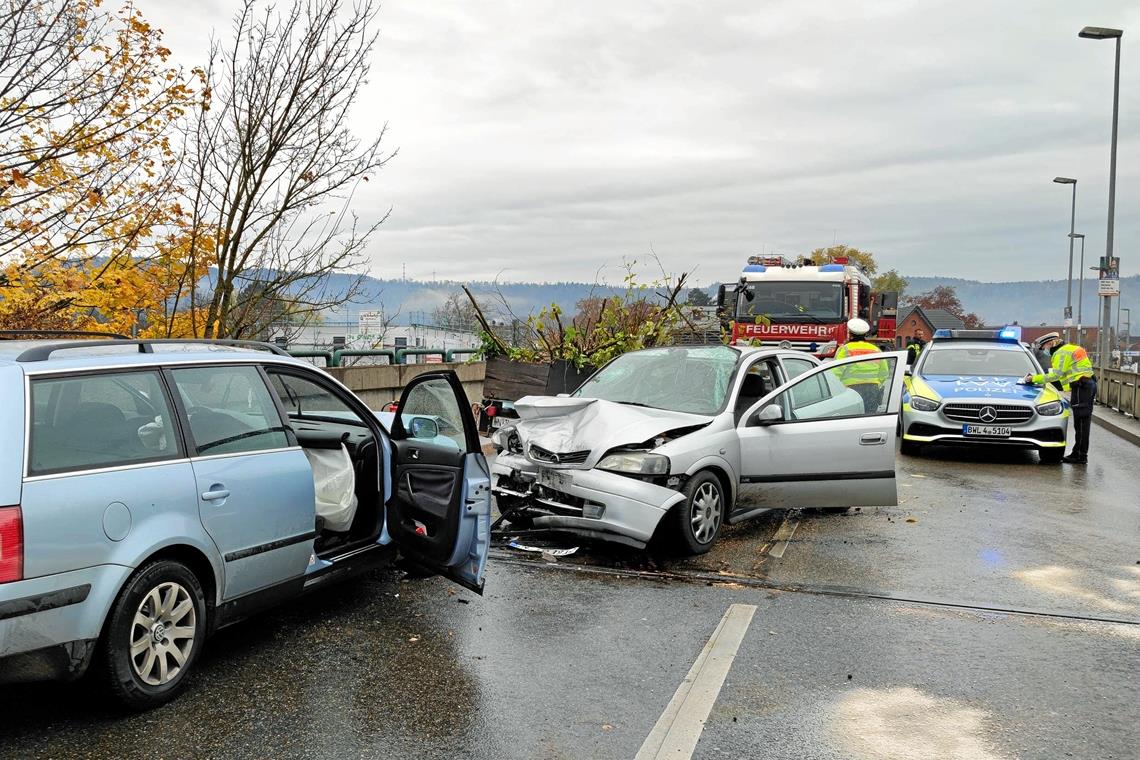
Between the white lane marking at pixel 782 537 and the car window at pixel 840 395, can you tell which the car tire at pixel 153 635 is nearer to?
the white lane marking at pixel 782 537

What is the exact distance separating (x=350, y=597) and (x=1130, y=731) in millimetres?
4103

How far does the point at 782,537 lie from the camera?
7.25 meters

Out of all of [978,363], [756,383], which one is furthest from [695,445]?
[978,363]

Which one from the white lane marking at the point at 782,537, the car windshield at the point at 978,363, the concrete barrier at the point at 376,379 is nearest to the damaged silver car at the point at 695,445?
the white lane marking at the point at 782,537

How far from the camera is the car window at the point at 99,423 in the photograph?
3.46 m

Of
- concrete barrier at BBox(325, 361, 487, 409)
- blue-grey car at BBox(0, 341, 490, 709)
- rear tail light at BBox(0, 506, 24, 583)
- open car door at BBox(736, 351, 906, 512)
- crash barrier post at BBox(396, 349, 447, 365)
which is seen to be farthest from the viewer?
crash barrier post at BBox(396, 349, 447, 365)

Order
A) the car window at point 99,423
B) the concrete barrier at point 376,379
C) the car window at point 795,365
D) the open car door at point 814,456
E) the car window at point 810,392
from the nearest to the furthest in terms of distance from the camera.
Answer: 1. the car window at point 99,423
2. the open car door at point 814,456
3. the car window at point 810,392
4. the car window at point 795,365
5. the concrete barrier at point 376,379

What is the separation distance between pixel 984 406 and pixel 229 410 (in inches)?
394

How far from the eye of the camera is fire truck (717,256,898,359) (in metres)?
17.6

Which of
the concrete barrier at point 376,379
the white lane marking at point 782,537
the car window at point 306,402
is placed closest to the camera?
the car window at point 306,402

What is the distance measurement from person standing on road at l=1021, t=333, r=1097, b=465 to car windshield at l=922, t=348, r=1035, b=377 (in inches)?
23.6

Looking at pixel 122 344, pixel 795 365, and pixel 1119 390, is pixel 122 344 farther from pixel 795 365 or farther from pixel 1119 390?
pixel 1119 390

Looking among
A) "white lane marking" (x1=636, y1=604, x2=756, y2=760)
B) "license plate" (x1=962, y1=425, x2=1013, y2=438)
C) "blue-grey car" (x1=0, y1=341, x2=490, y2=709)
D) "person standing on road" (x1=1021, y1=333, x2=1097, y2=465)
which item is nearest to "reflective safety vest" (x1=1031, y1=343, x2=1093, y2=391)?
"person standing on road" (x1=1021, y1=333, x2=1097, y2=465)

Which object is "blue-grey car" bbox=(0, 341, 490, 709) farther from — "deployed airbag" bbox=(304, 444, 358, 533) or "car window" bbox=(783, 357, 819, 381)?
"car window" bbox=(783, 357, 819, 381)
